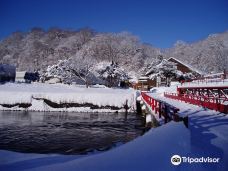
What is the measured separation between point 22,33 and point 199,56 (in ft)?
319

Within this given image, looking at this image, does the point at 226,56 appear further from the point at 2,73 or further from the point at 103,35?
the point at 2,73

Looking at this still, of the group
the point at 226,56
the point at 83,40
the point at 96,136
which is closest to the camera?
the point at 96,136

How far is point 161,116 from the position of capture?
51.4 feet

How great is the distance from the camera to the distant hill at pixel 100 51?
99825 mm

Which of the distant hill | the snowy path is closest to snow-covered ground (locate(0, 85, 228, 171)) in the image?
the snowy path

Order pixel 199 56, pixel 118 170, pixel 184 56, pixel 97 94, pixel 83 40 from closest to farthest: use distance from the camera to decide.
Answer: pixel 118 170, pixel 97 94, pixel 199 56, pixel 184 56, pixel 83 40

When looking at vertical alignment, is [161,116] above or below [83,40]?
below

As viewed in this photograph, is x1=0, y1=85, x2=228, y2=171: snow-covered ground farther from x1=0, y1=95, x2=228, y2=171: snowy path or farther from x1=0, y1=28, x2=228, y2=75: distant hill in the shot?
x1=0, y1=28, x2=228, y2=75: distant hill

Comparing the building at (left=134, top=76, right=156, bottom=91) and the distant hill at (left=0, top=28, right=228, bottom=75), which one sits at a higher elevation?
the distant hill at (left=0, top=28, right=228, bottom=75)

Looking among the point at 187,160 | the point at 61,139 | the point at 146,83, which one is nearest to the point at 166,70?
the point at 146,83

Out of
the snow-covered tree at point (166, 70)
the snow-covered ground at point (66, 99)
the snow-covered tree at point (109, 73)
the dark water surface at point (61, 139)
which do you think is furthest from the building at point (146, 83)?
the dark water surface at point (61, 139)

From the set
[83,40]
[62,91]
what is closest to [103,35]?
[83,40]

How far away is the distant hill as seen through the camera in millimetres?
99825

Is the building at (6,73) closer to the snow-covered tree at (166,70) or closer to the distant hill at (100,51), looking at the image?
the distant hill at (100,51)
